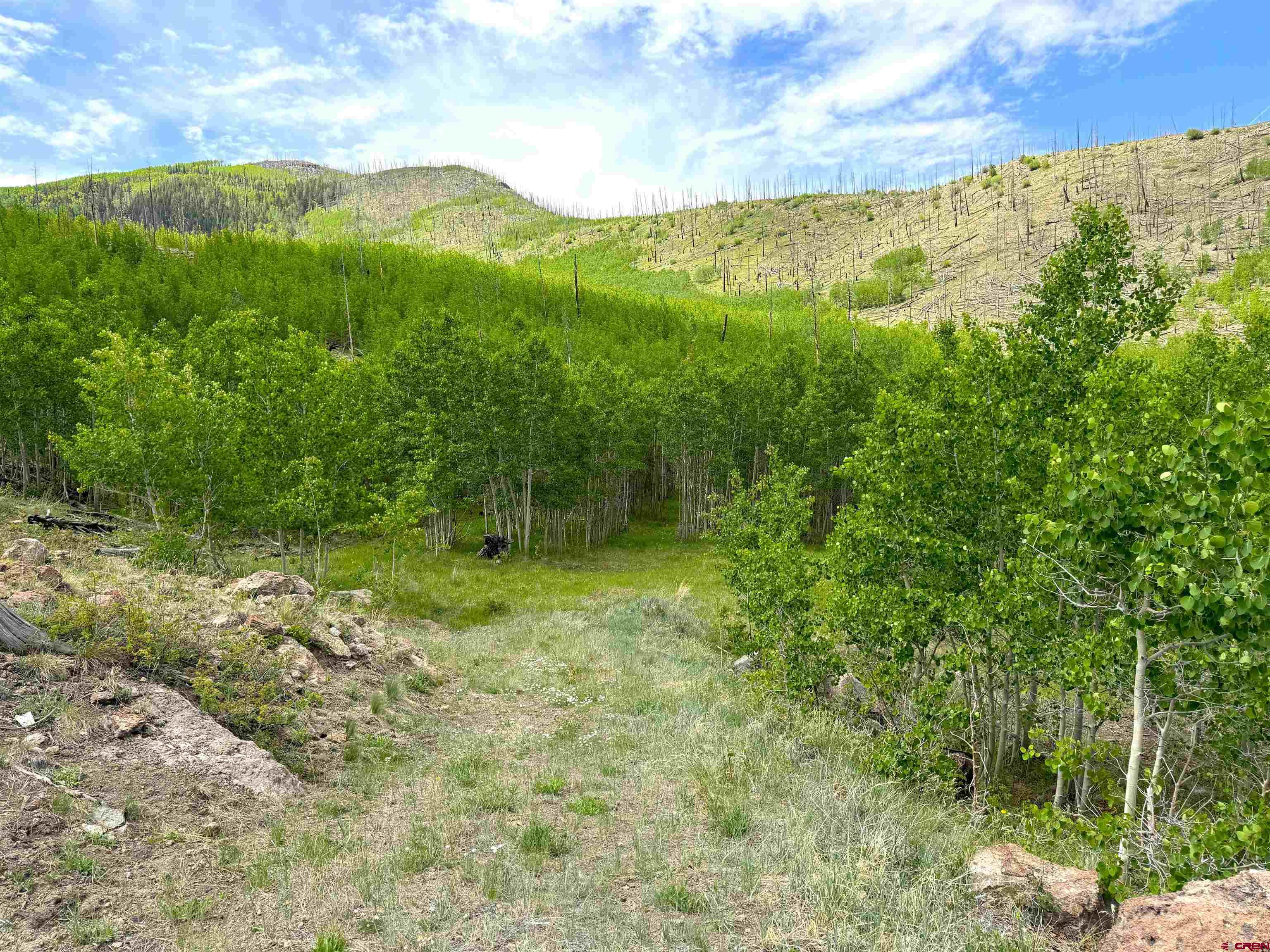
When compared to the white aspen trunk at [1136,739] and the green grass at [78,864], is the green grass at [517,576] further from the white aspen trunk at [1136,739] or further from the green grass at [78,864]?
the white aspen trunk at [1136,739]

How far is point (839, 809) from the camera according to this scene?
960 centimetres

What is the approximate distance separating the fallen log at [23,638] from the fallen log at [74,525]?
601 inches

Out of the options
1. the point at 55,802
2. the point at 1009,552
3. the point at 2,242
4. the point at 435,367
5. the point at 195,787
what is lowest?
the point at 195,787

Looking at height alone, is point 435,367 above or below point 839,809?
above

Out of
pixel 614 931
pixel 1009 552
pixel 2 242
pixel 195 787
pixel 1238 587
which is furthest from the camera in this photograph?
pixel 2 242

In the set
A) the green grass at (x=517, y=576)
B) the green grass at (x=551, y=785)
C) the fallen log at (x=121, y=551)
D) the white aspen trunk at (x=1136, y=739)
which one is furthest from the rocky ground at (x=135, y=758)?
the green grass at (x=517, y=576)

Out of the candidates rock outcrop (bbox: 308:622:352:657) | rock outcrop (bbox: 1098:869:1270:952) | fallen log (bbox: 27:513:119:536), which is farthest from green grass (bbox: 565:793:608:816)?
fallen log (bbox: 27:513:119:536)

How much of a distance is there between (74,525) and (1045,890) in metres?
35.0

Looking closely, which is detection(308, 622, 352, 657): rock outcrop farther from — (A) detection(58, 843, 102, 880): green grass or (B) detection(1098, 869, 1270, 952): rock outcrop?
(B) detection(1098, 869, 1270, 952): rock outcrop

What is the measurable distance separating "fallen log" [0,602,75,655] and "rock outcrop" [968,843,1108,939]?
1445 cm

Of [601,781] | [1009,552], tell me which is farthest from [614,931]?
[1009,552]

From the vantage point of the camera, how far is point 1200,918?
197 inches

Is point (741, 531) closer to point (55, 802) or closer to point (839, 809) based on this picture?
point (839, 809)

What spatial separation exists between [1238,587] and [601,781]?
10005 millimetres
